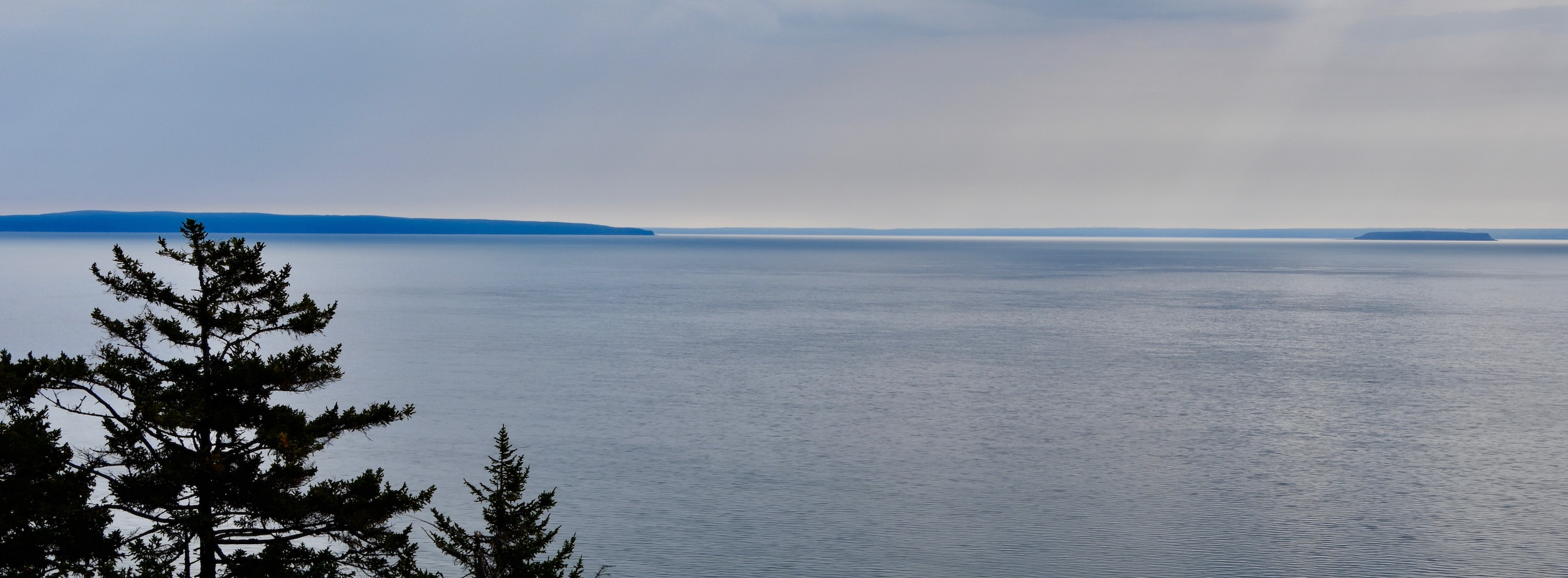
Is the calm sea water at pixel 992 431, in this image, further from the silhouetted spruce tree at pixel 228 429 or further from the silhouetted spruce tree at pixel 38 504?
the silhouetted spruce tree at pixel 38 504

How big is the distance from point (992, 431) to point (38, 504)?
846 inches

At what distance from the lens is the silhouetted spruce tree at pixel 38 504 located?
11.8 metres

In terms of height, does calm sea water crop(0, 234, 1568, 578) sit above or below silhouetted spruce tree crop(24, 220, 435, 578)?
below

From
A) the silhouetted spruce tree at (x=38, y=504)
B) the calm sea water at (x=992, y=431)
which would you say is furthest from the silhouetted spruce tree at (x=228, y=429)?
the calm sea water at (x=992, y=431)

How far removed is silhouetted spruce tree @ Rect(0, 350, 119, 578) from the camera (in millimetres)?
11836

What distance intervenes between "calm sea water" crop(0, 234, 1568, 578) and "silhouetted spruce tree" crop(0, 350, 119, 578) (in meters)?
8.07

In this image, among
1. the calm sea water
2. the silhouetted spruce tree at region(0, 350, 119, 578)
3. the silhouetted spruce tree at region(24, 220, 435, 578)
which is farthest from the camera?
the calm sea water

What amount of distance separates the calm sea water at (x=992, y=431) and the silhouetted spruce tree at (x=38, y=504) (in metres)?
8.07

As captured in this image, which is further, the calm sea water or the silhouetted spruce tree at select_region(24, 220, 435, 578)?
the calm sea water

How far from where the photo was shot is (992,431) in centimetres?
2948

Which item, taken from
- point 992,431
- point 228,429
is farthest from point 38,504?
point 992,431

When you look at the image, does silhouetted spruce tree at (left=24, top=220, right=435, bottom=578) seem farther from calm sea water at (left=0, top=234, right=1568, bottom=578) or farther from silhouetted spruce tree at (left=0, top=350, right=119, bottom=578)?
calm sea water at (left=0, top=234, right=1568, bottom=578)

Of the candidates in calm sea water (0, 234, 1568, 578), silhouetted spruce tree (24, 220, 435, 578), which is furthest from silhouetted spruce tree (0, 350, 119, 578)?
calm sea water (0, 234, 1568, 578)

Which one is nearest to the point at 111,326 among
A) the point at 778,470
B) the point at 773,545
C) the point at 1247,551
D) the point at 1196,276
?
the point at 773,545
